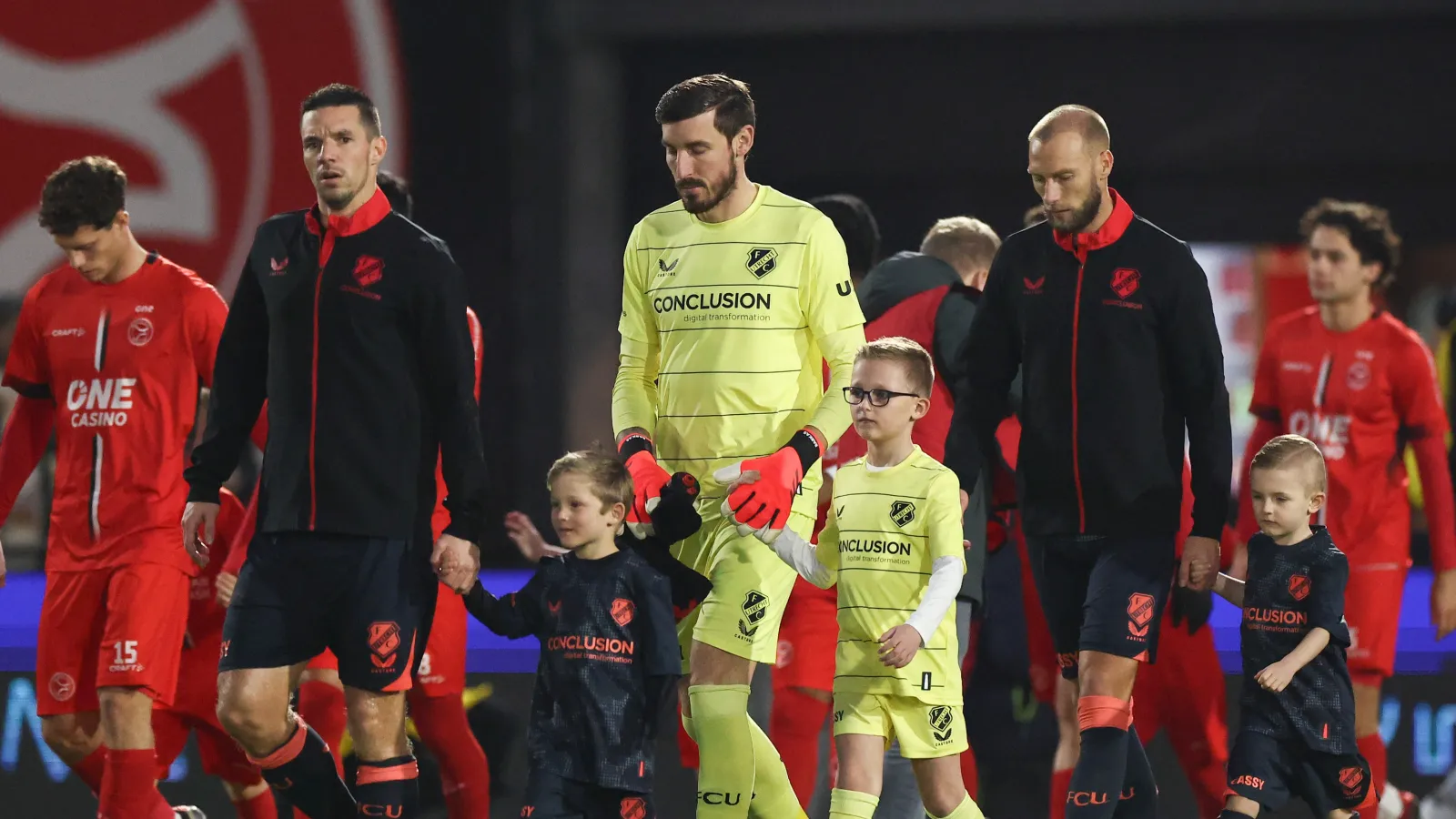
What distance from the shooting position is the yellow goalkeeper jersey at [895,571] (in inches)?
197

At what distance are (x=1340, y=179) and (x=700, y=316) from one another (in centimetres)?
786

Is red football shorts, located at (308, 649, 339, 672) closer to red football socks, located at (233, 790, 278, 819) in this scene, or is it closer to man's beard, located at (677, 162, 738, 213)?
red football socks, located at (233, 790, 278, 819)

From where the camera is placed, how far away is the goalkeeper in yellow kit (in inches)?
192

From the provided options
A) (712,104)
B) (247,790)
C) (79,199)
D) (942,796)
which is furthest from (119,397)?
(942,796)

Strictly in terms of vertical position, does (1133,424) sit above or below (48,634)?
above

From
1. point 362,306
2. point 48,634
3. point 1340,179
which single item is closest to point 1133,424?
point 362,306

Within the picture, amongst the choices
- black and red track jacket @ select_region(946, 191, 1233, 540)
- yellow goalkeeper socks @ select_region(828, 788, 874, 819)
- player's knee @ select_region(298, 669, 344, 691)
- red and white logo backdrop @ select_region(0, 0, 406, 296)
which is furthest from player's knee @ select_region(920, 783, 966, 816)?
red and white logo backdrop @ select_region(0, 0, 406, 296)

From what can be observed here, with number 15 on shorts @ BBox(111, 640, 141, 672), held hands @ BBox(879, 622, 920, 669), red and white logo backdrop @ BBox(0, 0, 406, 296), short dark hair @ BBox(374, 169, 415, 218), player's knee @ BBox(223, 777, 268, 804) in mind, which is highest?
red and white logo backdrop @ BBox(0, 0, 406, 296)

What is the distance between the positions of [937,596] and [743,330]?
85 cm

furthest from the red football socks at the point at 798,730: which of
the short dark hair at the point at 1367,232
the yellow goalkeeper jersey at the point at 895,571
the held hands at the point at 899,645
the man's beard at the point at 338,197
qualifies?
the short dark hair at the point at 1367,232

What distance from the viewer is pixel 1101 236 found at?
5039mm

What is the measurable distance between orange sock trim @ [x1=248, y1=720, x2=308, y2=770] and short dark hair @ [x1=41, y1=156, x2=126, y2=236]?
172 cm

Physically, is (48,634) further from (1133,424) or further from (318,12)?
(318,12)

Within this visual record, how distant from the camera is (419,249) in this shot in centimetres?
487
